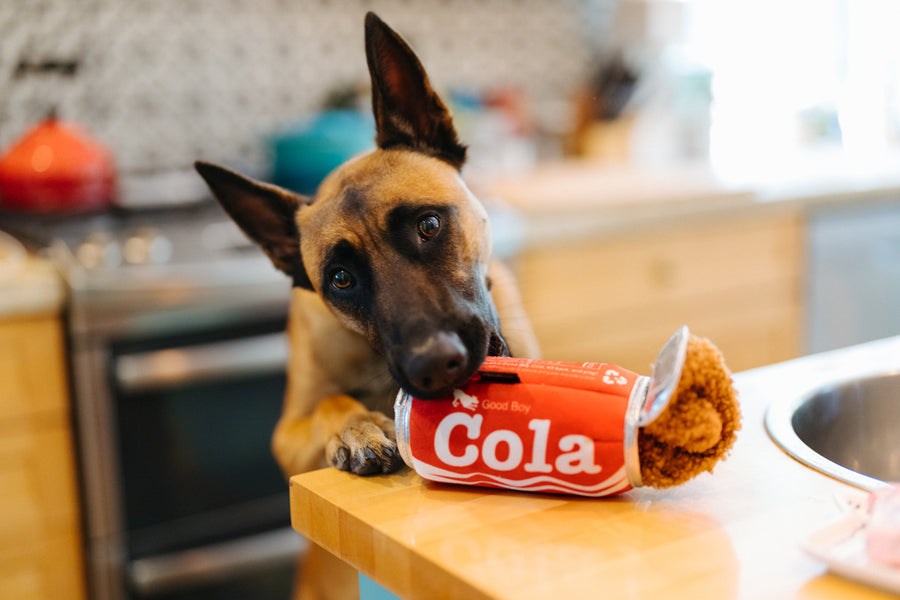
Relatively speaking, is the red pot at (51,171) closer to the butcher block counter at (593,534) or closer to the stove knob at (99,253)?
the stove knob at (99,253)

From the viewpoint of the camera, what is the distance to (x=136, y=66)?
2.31 m

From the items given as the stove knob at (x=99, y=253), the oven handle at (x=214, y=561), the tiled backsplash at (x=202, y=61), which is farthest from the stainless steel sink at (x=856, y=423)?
the tiled backsplash at (x=202, y=61)

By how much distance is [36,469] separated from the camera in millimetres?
1581

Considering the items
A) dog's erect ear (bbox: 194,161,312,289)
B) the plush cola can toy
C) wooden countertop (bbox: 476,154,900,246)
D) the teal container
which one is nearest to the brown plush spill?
the plush cola can toy

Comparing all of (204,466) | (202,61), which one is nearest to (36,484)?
(204,466)

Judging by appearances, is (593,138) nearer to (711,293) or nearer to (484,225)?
(711,293)

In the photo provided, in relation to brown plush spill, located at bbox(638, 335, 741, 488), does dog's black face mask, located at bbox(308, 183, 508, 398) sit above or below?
above

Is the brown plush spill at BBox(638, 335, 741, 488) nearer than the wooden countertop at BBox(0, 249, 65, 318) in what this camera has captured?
Yes

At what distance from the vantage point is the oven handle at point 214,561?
1637 mm

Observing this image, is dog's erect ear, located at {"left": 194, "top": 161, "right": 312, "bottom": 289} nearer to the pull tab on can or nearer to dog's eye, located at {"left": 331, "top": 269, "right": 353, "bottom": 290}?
dog's eye, located at {"left": 331, "top": 269, "right": 353, "bottom": 290}

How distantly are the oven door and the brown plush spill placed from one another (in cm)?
128

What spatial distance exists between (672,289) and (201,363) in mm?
1301

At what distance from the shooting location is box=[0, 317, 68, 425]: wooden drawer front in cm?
153

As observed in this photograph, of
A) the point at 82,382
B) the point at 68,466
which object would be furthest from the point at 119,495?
the point at 82,382
